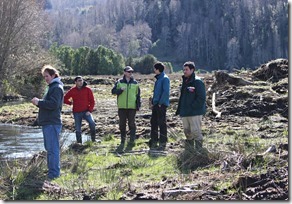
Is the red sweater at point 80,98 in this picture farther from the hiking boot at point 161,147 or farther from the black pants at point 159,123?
the hiking boot at point 161,147

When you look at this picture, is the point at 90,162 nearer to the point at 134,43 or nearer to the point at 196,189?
the point at 196,189

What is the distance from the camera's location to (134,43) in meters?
143

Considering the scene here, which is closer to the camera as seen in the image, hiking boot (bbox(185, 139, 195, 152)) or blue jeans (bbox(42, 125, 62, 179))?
blue jeans (bbox(42, 125, 62, 179))

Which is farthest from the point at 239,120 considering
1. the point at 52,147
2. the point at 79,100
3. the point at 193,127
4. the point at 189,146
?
the point at 52,147

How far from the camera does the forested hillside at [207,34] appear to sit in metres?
139

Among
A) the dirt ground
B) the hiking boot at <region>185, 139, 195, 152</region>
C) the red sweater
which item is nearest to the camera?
the dirt ground

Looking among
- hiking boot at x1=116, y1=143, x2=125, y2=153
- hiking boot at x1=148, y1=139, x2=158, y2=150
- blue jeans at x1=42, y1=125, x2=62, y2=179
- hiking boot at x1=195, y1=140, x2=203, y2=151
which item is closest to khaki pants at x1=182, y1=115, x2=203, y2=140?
hiking boot at x1=195, y1=140, x2=203, y2=151

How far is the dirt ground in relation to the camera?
7.52 m

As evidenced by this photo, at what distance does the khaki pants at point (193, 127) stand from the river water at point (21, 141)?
2.58 m

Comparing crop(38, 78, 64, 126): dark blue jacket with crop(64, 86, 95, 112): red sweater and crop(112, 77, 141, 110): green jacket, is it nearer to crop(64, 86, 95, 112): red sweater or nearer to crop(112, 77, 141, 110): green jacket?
crop(112, 77, 141, 110): green jacket

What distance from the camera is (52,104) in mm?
9273

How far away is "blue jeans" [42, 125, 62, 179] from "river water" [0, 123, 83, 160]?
1.93 metres

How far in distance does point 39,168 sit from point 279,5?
146206mm

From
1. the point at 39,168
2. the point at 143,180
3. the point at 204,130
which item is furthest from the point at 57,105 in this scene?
the point at 204,130
